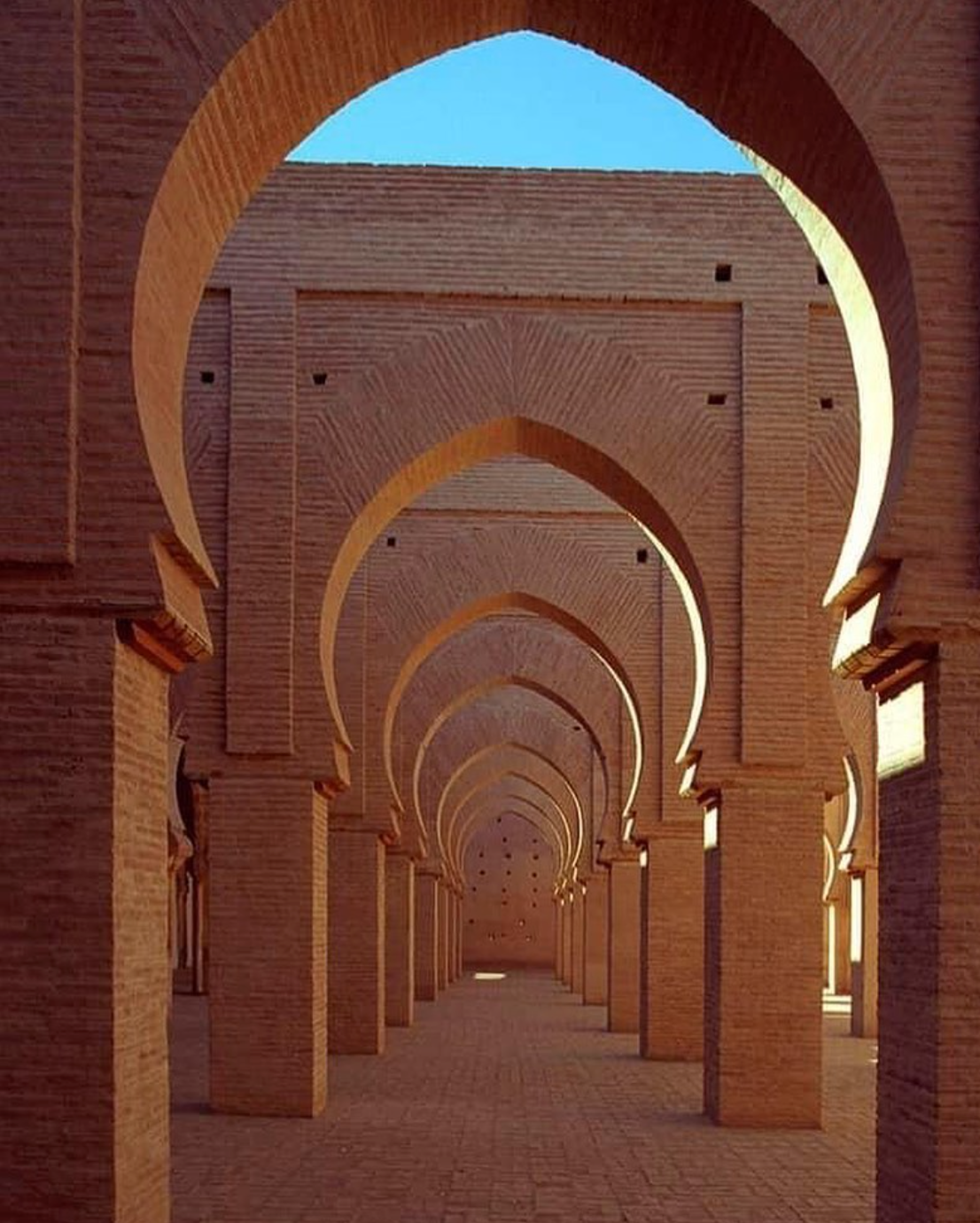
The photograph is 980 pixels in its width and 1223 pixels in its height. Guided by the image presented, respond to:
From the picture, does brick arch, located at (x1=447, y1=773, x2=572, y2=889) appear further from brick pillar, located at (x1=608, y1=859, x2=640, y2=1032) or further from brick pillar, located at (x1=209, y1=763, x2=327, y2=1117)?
brick pillar, located at (x1=209, y1=763, x2=327, y2=1117)

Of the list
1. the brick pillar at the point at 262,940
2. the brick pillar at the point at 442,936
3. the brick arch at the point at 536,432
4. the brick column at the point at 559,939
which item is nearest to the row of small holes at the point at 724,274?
the brick arch at the point at 536,432

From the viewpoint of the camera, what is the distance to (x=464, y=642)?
73.5ft

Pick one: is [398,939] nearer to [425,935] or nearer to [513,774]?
[425,935]

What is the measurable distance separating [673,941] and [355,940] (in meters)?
3.02

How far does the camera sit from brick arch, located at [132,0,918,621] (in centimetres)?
651

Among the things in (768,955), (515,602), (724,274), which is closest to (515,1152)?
(768,955)

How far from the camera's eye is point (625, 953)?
68.9ft

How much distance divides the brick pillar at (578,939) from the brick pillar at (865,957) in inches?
315

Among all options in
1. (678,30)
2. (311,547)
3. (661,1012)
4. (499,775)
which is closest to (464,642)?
(661,1012)

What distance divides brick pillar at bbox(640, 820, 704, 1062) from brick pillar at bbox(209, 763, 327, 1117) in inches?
202

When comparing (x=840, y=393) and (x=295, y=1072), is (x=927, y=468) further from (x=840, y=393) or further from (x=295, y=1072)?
(x=295, y=1072)

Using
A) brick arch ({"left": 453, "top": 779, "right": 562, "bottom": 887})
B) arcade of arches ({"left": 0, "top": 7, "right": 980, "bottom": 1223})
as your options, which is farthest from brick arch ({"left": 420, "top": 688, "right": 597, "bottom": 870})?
brick arch ({"left": 453, "top": 779, "right": 562, "bottom": 887})

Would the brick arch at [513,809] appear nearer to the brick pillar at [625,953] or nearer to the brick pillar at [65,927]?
the brick pillar at [625,953]

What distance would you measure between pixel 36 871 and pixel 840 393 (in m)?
8.45
